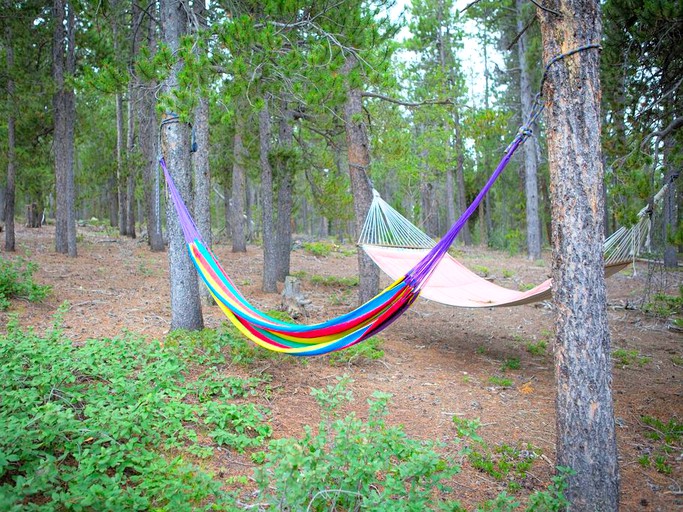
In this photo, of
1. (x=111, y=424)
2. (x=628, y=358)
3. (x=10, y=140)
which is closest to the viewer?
(x=111, y=424)

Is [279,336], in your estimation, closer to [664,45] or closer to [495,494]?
[495,494]

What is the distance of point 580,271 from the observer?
6.10 feet

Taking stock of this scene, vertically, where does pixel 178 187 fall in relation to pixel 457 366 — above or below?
above

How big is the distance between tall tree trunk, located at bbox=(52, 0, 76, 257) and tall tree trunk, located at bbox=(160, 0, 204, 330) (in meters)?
3.51

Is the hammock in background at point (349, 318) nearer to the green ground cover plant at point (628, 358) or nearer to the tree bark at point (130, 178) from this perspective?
the green ground cover plant at point (628, 358)

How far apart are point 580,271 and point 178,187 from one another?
2.52 meters

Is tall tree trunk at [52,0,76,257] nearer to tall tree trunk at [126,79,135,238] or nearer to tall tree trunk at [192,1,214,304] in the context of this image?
tall tree trunk at [126,79,135,238]

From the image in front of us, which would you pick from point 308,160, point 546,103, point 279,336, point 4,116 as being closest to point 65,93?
point 4,116

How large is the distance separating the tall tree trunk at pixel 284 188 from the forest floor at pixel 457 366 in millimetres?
442

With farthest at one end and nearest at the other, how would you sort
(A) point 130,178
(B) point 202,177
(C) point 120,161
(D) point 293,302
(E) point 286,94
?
(A) point 130,178, (C) point 120,161, (D) point 293,302, (B) point 202,177, (E) point 286,94

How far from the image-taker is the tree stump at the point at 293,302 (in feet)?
14.3

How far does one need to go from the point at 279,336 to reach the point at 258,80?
69.7 inches

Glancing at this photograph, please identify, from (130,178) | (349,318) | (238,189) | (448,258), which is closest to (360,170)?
(448,258)

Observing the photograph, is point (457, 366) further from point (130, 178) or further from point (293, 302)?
point (130, 178)
